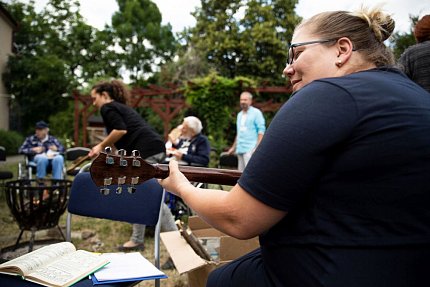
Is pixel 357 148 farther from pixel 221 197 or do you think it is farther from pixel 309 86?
pixel 221 197

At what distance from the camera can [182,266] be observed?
2.38 meters

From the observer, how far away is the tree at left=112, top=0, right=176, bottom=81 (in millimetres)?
35906

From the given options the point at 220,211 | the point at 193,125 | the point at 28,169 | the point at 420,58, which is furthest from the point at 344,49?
the point at 28,169

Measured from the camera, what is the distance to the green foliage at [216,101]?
10.9 meters

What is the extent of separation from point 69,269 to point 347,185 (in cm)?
126

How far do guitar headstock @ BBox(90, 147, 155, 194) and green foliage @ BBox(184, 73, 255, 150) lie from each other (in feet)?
30.8

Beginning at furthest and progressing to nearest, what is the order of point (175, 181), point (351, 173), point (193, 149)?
point (193, 149)
point (175, 181)
point (351, 173)

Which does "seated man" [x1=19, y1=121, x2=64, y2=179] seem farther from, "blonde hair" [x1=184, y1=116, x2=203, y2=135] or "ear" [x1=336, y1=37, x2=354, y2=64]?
"ear" [x1=336, y1=37, x2=354, y2=64]

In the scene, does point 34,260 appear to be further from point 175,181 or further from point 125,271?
point 175,181

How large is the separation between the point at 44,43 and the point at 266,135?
2969cm

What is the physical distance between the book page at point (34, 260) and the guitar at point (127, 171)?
21.6 inches

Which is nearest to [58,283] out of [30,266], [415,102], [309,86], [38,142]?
[30,266]

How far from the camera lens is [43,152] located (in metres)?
7.53

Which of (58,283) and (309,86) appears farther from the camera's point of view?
(58,283)
